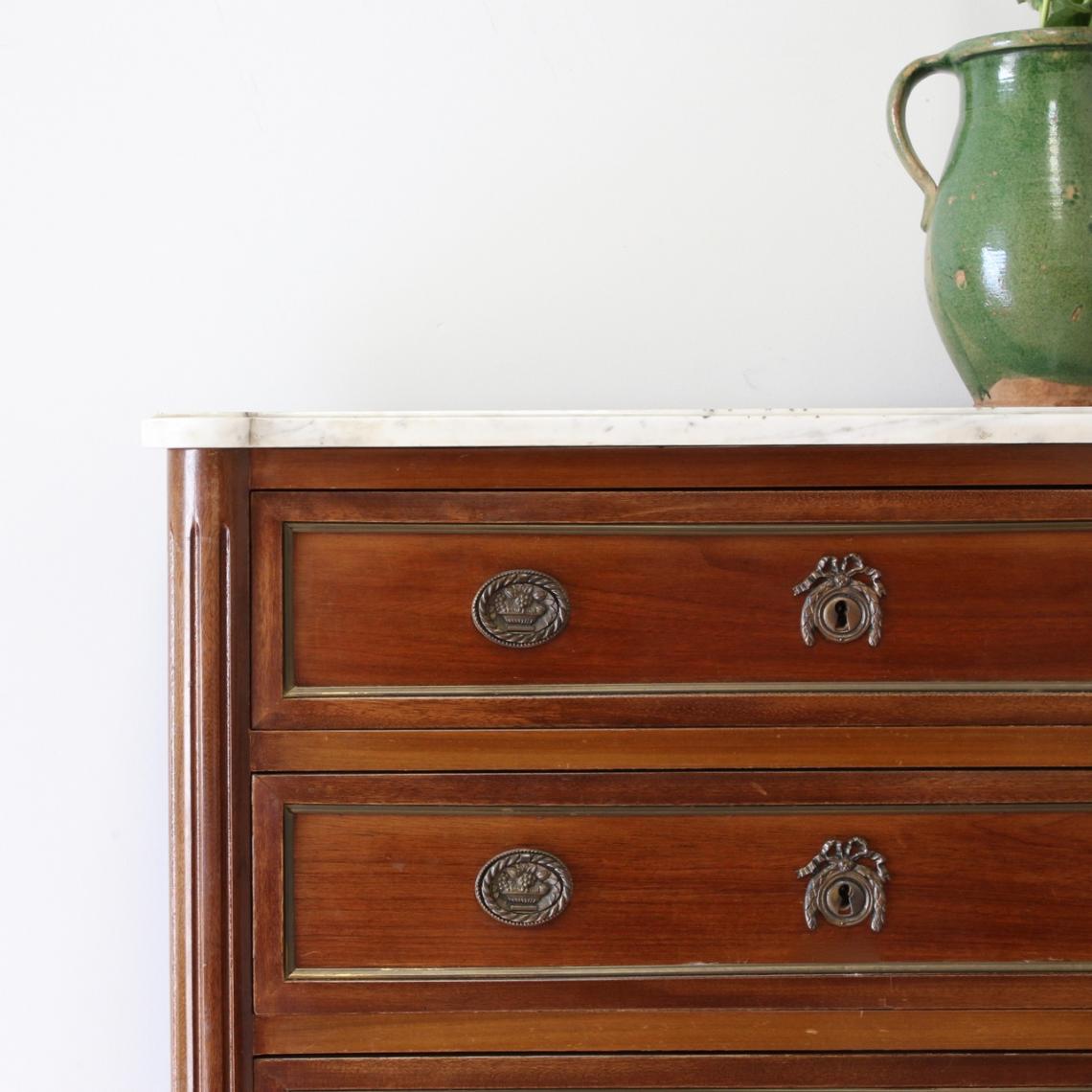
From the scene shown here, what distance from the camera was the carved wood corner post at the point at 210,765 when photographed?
2.54 feet

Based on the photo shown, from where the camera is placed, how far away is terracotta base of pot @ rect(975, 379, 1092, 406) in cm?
90

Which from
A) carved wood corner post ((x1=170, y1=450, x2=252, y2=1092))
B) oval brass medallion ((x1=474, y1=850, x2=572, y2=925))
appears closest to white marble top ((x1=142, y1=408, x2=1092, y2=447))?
carved wood corner post ((x1=170, y1=450, x2=252, y2=1092))

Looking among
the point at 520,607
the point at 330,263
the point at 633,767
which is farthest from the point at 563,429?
the point at 330,263

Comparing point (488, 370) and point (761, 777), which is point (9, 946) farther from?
point (761, 777)

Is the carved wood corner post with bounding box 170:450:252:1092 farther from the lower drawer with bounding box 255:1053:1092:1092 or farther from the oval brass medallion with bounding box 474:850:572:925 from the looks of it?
the oval brass medallion with bounding box 474:850:572:925

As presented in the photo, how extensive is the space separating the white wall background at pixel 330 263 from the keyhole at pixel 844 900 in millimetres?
613

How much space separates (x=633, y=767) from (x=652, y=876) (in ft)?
0.24

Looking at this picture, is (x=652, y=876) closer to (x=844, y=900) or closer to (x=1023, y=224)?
(x=844, y=900)

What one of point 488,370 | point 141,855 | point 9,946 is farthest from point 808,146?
point 9,946

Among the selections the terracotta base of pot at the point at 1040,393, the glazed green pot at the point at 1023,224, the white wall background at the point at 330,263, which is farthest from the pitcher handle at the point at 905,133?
the white wall background at the point at 330,263

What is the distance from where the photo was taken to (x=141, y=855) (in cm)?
130

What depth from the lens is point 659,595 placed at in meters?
0.79

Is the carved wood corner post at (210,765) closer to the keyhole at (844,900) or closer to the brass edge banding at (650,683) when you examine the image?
the brass edge banding at (650,683)

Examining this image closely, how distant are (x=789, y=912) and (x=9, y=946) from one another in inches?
35.0
